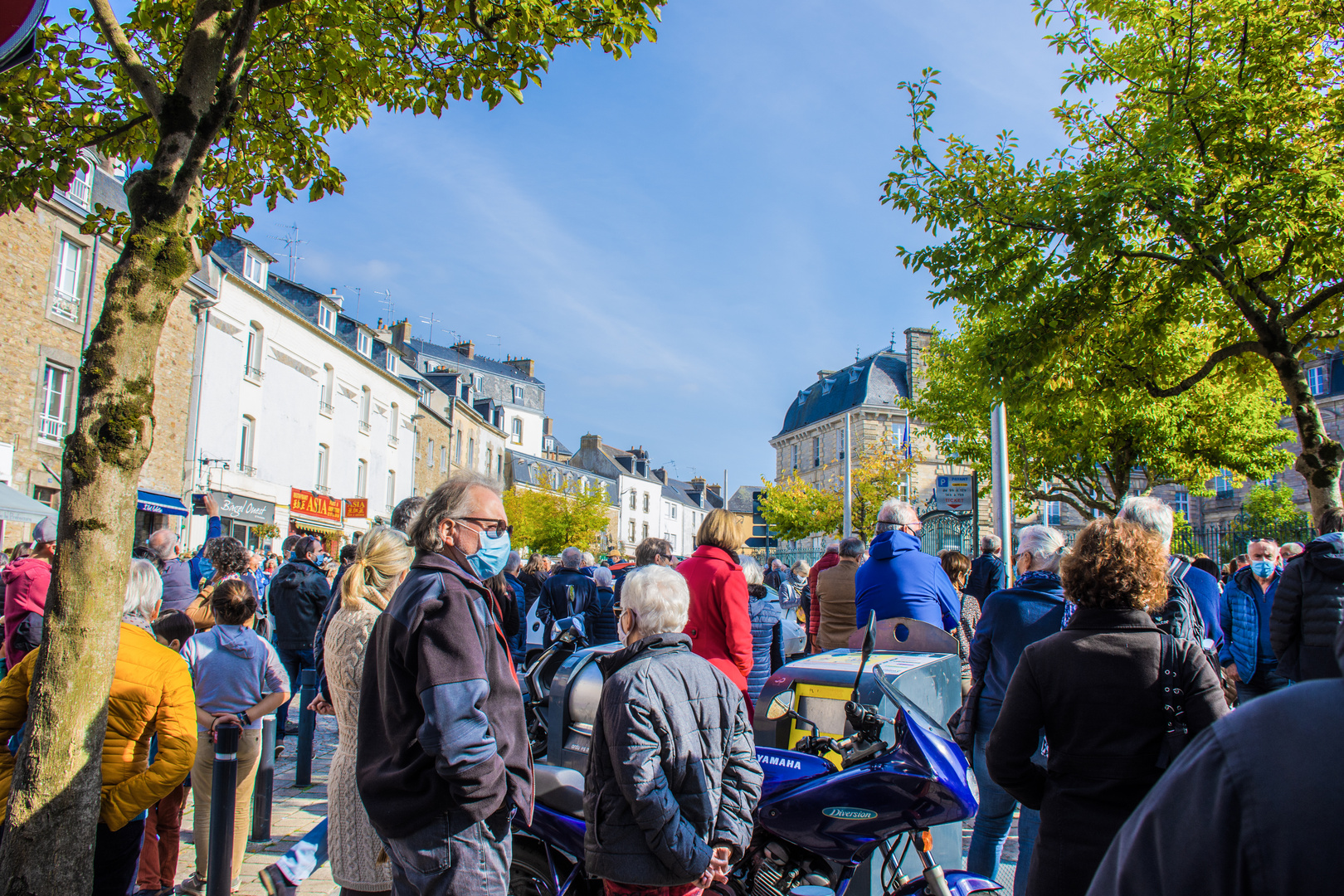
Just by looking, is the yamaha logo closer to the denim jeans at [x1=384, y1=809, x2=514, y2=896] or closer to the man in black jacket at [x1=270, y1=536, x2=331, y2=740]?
the denim jeans at [x1=384, y1=809, x2=514, y2=896]

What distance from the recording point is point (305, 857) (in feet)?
12.3

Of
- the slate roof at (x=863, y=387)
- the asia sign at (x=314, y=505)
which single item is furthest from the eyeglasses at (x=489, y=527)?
the slate roof at (x=863, y=387)

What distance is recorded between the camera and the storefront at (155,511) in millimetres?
18578

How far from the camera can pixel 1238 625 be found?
7.08 m

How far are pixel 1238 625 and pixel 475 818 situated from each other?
6897mm

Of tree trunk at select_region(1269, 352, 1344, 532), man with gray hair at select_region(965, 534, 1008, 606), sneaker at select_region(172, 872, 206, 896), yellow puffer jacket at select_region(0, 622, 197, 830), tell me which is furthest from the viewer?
man with gray hair at select_region(965, 534, 1008, 606)

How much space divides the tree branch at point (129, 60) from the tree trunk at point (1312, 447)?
9020 millimetres

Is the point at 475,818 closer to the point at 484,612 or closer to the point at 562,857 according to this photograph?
the point at 484,612

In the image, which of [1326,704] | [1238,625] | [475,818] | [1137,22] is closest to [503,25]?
[475,818]

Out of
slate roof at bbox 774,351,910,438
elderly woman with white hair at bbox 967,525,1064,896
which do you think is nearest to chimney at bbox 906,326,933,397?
slate roof at bbox 774,351,910,438

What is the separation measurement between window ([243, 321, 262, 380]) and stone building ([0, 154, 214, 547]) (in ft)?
14.3

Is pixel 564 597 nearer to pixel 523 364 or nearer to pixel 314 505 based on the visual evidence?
pixel 314 505

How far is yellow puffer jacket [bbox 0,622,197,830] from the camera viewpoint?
3.36 metres

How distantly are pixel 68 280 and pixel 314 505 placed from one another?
1076 cm
